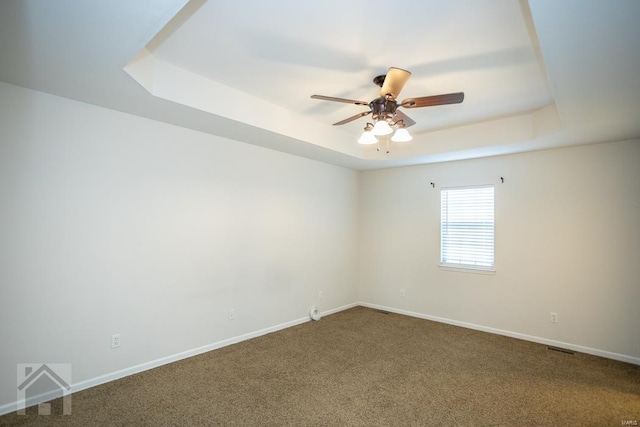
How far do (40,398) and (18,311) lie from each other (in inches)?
27.9

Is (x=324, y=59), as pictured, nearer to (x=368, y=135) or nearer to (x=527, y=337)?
(x=368, y=135)

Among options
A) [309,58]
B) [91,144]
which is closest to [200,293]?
[91,144]

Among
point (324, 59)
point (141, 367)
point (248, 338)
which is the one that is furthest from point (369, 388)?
point (324, 59)

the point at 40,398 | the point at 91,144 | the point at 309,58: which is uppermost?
the point at 309,58

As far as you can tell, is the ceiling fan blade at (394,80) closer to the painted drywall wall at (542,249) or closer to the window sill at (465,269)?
the painted drywall wall at (542,249)

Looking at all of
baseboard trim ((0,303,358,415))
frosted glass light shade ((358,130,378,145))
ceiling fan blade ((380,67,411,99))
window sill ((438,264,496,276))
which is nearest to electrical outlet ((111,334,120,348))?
baseboard trim ((0,303,358,415))

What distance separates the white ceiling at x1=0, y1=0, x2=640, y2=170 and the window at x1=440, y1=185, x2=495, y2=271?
102cm

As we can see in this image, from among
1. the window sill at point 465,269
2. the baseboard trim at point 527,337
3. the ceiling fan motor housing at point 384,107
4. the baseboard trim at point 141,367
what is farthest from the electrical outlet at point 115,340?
the window sill at point 465,269

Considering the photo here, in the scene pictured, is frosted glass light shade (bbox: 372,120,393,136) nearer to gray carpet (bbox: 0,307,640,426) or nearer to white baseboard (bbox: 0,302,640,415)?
gray carpet (bbox: 0,307,640,426)

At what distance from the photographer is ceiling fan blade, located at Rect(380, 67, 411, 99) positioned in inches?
91.1

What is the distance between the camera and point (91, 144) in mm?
2834

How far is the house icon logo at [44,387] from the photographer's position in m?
2.45

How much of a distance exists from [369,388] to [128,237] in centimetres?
260

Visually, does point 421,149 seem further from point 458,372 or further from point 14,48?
point 14,48
